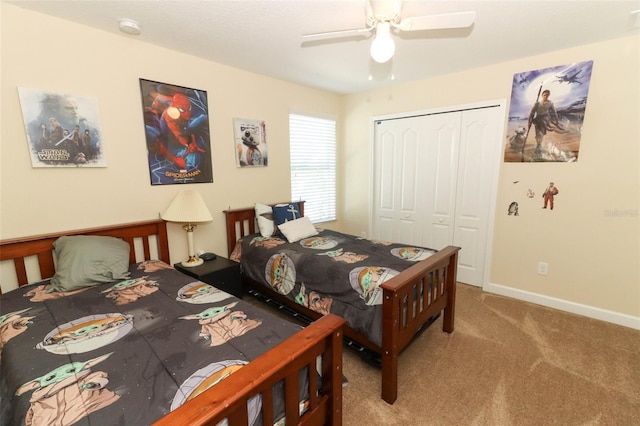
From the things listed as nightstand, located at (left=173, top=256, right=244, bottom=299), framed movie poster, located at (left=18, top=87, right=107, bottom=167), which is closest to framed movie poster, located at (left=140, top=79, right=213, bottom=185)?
framed movie poster, located at (left=18, top=87, right=107, bottom=167)

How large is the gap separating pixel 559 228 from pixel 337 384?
2766 mm

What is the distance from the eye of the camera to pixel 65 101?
2.04 meters

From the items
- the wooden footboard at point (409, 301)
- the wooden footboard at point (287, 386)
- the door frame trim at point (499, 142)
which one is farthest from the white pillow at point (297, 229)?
the door frame trim at point (499, 142)

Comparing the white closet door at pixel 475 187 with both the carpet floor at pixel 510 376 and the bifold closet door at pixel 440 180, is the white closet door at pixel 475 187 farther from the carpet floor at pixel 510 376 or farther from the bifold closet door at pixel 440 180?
the carpet floor at pixel 510 376

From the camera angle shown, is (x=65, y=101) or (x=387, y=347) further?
(x=65, y=101)

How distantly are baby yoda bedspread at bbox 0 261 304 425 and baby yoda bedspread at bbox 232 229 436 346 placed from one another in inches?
27.3

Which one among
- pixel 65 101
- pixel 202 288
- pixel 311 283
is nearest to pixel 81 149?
pixel 65 101

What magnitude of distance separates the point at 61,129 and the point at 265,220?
69.8 inches

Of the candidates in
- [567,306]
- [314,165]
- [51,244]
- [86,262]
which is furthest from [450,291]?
[51,244]

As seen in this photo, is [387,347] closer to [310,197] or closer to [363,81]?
[310,197]

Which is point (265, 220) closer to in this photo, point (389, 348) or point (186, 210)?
point (186, 210)

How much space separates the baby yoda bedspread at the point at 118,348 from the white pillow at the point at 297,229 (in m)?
1.15

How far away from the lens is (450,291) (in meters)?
2.37

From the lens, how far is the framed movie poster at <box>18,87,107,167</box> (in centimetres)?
192
